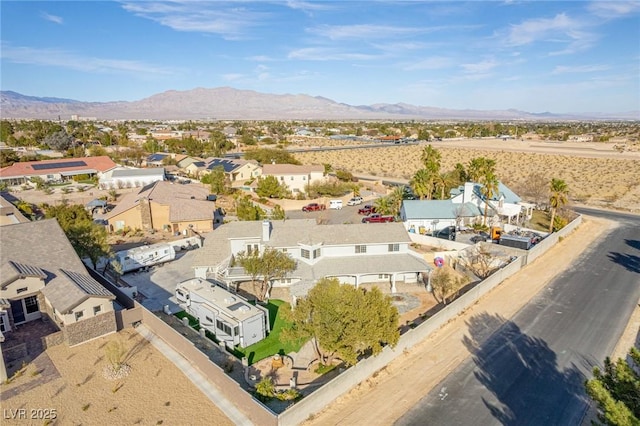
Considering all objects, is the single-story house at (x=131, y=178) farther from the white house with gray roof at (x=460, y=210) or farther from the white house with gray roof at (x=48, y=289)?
the white house with gray roof at (x=460, y=210)

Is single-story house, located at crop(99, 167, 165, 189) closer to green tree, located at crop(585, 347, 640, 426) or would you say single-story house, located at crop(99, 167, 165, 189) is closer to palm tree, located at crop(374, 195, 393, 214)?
palm tree, located at crop(374, 195, 393, 214)

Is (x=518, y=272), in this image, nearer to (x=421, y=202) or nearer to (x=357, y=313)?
(x=421, y=202)

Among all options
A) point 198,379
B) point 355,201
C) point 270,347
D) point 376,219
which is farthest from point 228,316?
point 355,201

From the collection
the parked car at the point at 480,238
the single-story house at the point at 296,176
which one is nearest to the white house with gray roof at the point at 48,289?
the parked car at the point at 480,238

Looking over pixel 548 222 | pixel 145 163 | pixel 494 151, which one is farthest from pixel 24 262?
pixel 494 151

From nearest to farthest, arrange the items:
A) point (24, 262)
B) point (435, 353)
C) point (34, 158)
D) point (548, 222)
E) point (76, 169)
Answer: point (435, 353), point (24, 262), point (548, 222), point (76, 169), point (34, 158)

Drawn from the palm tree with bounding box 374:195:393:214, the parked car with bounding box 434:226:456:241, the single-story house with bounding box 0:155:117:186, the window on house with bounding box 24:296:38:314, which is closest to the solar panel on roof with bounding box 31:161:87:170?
the single-story house with bounding box 0:155:117:186
